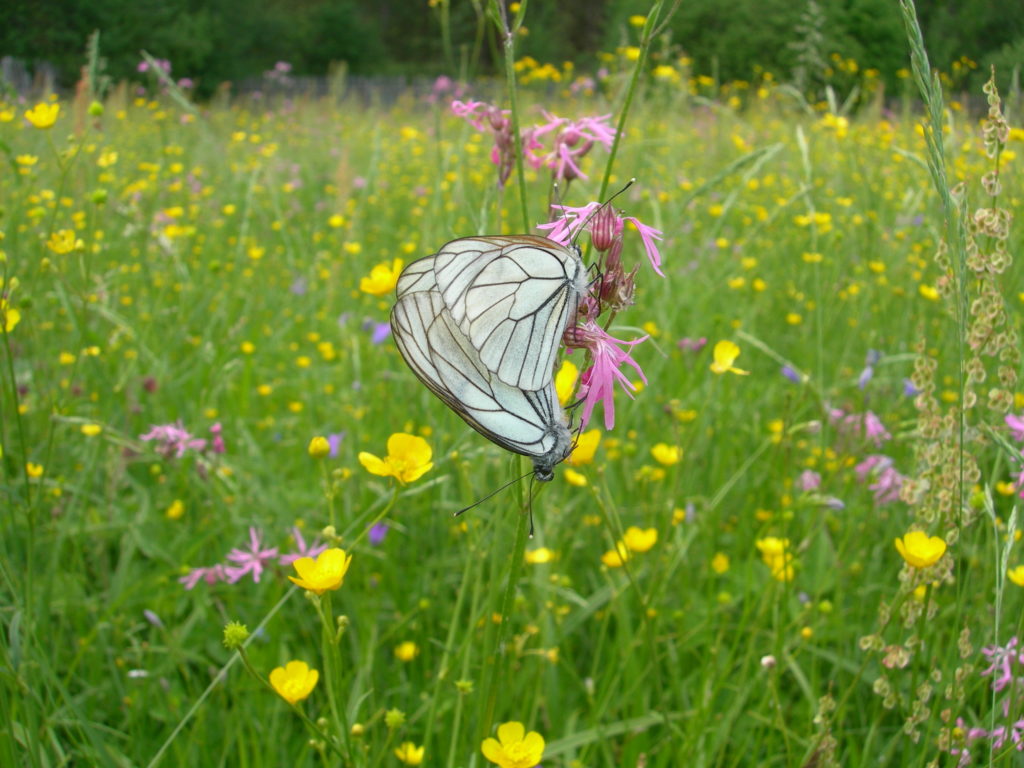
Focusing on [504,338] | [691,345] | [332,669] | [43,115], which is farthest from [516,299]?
[691,345]

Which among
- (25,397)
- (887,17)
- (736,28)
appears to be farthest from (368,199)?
(736,28)

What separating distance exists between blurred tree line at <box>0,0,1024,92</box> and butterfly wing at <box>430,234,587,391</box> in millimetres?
693

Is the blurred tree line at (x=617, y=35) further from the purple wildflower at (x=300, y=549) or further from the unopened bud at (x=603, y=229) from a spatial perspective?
the purple wildflower at (x=300, y=549)

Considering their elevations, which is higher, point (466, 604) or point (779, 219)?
point (779, 219)

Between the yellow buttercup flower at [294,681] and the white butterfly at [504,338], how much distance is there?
0.33m

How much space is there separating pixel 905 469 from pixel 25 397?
2042 millimetres

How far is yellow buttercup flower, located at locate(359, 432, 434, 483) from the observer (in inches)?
35.4

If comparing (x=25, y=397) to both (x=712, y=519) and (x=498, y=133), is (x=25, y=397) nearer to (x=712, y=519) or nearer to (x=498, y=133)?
(x=498, y=133)

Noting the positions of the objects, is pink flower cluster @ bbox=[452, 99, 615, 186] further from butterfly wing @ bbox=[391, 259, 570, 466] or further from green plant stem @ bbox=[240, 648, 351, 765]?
green plant stem @ bbox=[240, 648, 351, 765]

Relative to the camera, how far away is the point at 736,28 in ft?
31.3

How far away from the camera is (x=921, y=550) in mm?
880

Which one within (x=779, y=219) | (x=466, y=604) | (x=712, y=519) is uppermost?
(x=779, y=219)

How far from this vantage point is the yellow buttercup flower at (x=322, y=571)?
76 centimetres

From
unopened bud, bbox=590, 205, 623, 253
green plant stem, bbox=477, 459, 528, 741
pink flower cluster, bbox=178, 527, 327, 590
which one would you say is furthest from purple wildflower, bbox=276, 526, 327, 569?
unopened bud, bbox=590, 205, 623, 253
